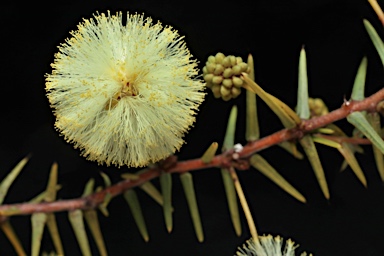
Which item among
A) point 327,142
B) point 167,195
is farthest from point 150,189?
point 327,142

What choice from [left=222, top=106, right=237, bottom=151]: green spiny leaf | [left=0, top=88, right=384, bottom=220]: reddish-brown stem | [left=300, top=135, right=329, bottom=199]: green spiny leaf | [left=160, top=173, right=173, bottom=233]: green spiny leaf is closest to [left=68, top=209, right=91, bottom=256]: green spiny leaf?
[left=0, top=88, right=384, bottom=220]: reddish-brown stem

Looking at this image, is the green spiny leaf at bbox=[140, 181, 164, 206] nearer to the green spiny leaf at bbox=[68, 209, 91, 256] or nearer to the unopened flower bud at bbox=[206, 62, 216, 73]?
the green spiny leaf at bbox=[68, 209, 91, 256]

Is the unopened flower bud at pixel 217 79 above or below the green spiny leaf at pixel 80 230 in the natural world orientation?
above

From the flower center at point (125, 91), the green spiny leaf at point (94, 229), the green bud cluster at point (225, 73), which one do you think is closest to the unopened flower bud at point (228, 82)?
the green bud cluster at point (225, 73)

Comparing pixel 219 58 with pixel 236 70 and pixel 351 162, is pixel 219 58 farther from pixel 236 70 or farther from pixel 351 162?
pixel 351 162

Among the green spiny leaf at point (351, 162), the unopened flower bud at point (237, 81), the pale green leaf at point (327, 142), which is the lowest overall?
the green spiny leaf at point (351, 162)

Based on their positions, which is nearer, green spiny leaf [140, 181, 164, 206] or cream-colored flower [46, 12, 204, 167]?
cream-colored flower [46, 12, 204, 167]

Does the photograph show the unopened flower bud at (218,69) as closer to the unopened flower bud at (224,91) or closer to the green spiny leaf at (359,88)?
the unopened flower bud at (224,91)

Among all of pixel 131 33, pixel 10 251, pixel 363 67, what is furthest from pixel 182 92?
pixel 10 251
